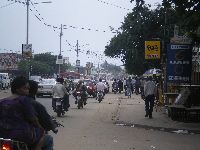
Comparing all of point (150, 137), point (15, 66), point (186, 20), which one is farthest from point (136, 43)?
point (15, 66)

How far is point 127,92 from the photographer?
43812 mm

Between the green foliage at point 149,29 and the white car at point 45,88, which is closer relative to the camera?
the green foliage at point 149,29

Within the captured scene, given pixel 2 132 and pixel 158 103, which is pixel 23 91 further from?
pixel 158 103

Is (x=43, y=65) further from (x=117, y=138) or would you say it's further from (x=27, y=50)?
(x=117, y=138)

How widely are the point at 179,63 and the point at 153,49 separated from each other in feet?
21.8

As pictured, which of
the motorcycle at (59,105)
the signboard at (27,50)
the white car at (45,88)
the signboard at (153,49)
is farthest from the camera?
the white car at (45,88)

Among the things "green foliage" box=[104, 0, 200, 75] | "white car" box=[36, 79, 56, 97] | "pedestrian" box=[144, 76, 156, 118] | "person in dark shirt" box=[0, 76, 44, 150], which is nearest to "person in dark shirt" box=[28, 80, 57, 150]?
"person in dark shirt" box=[0, 76, 44, 150]

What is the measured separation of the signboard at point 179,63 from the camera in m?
19.3

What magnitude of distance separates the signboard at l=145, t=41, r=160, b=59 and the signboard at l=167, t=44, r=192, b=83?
20.2 ft

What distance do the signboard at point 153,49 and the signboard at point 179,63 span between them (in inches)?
243

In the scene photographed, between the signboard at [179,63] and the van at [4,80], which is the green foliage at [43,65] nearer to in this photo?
the van at [4,80]

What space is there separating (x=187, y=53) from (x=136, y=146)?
8451 mm

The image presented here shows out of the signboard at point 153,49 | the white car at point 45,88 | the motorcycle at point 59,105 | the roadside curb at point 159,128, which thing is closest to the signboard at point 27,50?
the white car at point 45,88

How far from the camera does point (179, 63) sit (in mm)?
19516
